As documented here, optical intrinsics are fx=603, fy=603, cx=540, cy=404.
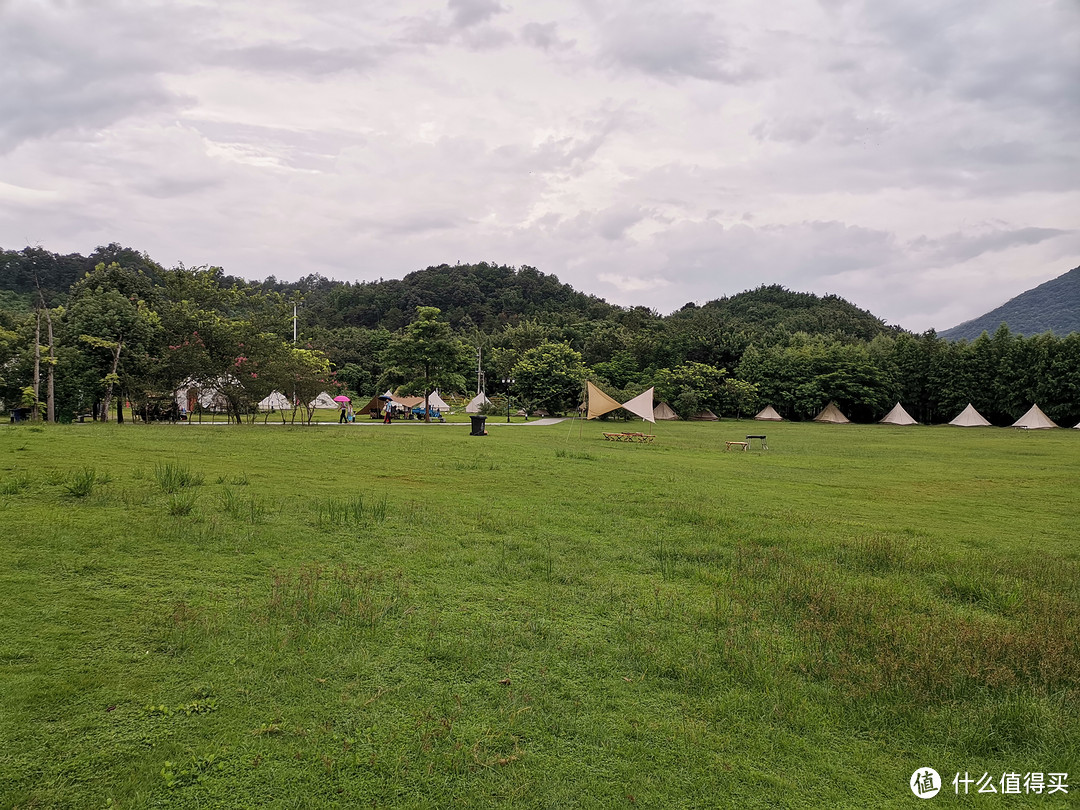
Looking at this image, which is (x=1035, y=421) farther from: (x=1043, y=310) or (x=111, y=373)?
(x=1043, y=310)

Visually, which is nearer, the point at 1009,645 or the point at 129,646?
the point at 129,646

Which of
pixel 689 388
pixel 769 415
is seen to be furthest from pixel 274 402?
pixel 769 415

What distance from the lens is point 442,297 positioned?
4286 inches

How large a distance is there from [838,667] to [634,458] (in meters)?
13.6

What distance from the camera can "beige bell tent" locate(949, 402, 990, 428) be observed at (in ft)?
152

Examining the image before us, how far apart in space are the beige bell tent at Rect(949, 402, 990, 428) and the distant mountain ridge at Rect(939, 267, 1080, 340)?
272 ft

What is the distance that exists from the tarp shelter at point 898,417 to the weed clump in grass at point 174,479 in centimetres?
5315

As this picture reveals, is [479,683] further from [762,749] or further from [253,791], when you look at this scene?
[762,749]

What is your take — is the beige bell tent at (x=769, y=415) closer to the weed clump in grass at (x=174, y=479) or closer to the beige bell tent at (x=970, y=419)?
the beige bell tent at (x=970, y=419)

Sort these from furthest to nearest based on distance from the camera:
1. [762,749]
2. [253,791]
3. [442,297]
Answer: [442,297] → [762,749] → [253,791]

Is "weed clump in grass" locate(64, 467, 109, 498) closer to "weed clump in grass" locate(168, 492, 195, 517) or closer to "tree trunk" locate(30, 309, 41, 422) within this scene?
"weed clump in grass" locate(168, 492, 195, 517)

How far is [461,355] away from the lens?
127 feet

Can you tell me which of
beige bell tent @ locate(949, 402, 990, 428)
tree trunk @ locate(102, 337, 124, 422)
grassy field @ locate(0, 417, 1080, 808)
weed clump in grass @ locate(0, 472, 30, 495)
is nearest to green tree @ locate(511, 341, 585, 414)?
tree trunk @ locate(102, 337, 124, 422)

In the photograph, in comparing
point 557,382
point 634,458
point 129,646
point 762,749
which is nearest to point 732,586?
point 762,749
